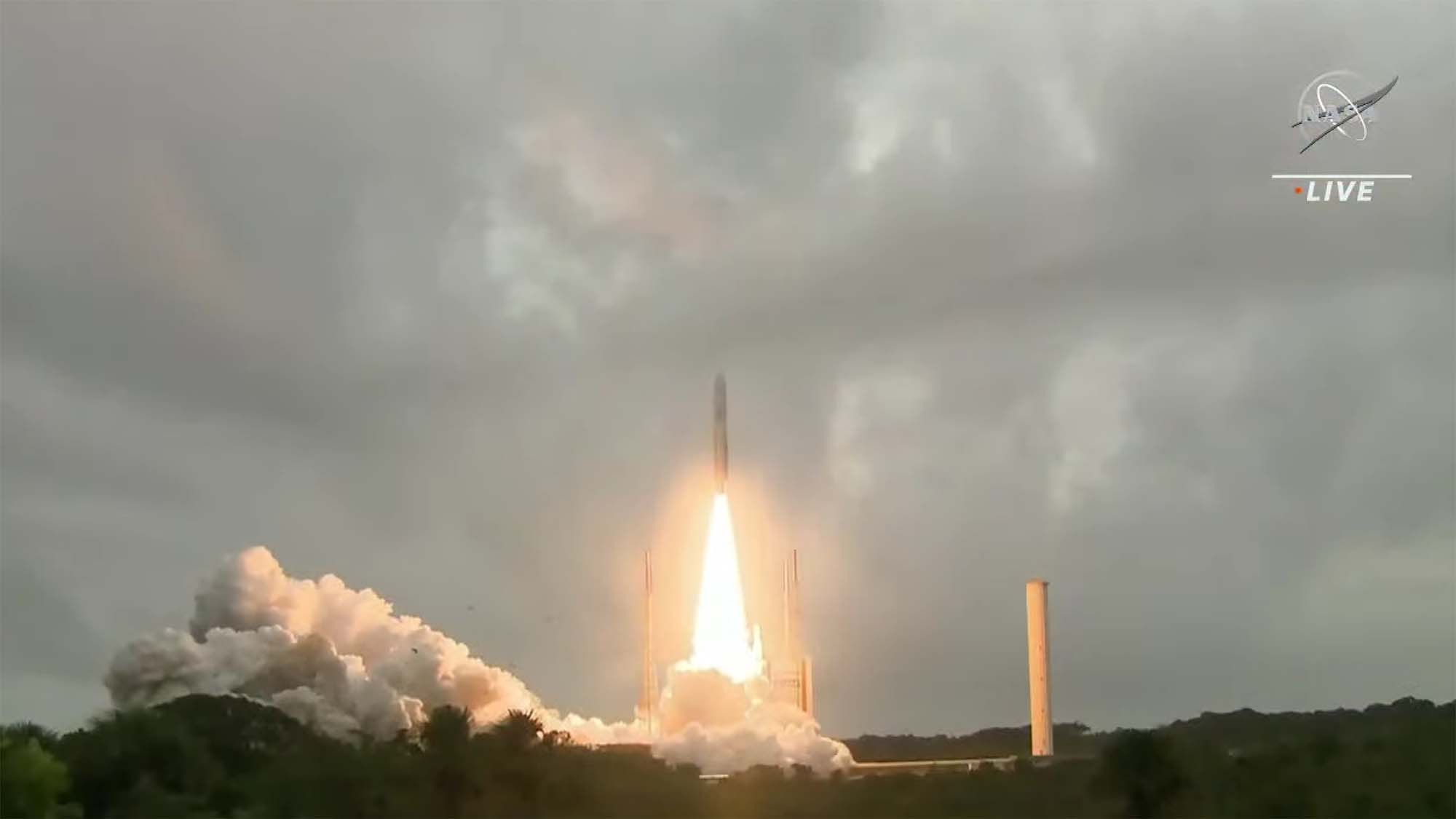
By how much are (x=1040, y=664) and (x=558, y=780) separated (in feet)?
146

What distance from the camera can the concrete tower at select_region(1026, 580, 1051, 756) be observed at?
98938 millimetres

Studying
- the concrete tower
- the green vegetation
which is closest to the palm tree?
the green vegetation

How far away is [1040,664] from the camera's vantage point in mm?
99000

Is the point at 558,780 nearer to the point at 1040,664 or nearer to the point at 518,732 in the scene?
the point at 518,732

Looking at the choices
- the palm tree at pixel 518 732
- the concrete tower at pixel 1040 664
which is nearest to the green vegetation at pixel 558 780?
the palm tree at pixel 518 732

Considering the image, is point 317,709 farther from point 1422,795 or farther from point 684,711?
point 1422,795

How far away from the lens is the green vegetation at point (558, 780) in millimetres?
55906

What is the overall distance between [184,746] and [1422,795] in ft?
146

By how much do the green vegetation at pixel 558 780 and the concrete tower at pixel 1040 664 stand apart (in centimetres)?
2029

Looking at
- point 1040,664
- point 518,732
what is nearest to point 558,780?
point 518,732

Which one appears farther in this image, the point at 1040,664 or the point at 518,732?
the point at 1040,664

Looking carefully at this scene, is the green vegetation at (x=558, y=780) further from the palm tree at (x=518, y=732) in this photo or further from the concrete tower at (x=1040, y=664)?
the concrete tower at (x=1040, y=664)

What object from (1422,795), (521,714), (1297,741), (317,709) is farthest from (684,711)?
(1422,795)

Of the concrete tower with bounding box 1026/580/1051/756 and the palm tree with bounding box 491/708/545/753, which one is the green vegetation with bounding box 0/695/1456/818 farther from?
the concrete tower with bounding box 1026/580/1051/756
